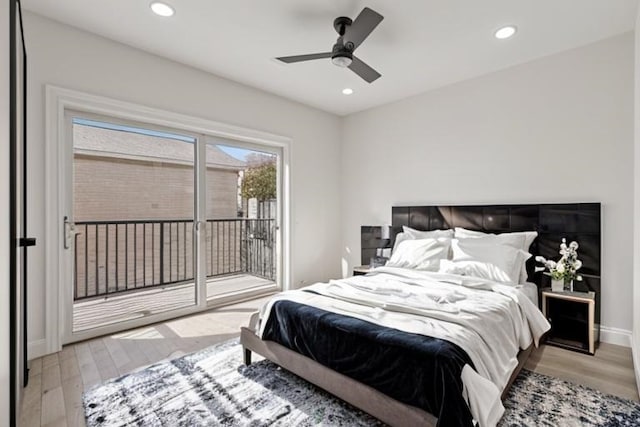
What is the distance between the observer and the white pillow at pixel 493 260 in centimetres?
282

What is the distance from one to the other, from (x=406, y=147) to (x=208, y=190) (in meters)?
2.65

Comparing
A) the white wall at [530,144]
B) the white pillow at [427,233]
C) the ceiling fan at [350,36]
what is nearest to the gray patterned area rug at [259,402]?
the white wall at [530,144]

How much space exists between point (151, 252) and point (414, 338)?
3169 mm

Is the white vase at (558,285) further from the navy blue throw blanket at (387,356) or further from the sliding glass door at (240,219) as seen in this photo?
the sliding glass door at (240,219)

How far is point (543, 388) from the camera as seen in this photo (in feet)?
6.95

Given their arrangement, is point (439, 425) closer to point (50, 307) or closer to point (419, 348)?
point (419, 348)

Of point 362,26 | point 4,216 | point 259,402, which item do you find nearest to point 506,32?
point 362,26

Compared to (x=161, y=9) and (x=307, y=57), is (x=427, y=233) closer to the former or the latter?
(x=307, y=57)

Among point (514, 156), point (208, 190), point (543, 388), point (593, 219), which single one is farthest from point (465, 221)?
point (208, 190)

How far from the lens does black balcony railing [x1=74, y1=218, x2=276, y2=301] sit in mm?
3170

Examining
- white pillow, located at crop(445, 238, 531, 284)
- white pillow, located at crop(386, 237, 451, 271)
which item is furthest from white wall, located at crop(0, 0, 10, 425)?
white pillow, located at crop(445, 238, 531, 284)

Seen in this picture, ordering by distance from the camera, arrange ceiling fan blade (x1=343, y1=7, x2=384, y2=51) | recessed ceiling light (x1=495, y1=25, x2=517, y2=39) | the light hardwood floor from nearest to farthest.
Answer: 1. the light hardwood floor
2. ceiling fan blade (x1=343, y1=7, x2=384, y2=51)
3. recessed ceiling light (x1=495, y1=25, x2=517, y2=39)

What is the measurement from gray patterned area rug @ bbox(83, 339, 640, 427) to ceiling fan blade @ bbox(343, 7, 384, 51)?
8.19 ft

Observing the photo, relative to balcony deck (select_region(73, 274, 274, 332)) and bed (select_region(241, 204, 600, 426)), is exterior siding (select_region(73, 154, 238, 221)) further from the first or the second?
bed (select_region(241, 204, 600, 426))
